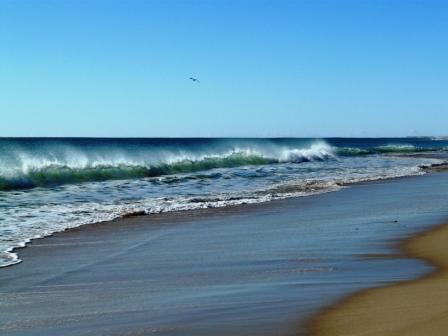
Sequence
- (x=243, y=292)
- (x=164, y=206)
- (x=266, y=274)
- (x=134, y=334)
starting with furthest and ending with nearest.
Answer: (x=164, y=206) < (x=266, y=274) < (x=243, y=292) < (x=134, y=334)

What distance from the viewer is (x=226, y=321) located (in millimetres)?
5504

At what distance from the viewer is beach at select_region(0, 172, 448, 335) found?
5613 millimetres

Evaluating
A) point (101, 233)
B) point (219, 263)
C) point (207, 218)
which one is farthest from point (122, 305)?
point (207, 218)

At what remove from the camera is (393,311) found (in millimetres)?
5562

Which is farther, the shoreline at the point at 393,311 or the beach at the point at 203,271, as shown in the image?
the beach at the point at 203,271

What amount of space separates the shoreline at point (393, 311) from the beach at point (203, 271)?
171 millimetres

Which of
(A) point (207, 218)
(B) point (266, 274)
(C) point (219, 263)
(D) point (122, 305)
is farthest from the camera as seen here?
(A) point (207, 218)

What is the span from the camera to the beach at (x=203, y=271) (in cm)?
561

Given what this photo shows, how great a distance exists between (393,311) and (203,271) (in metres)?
2.75

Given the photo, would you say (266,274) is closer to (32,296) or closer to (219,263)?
(219,263)

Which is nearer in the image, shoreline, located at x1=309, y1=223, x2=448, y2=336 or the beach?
shoreline, located at x1=309, y1=223, x2=448, y2=336

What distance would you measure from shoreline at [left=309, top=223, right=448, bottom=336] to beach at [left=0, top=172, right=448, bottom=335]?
17 cm

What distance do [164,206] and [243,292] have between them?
893 cm

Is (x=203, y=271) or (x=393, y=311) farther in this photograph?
(x=203, y=271)
